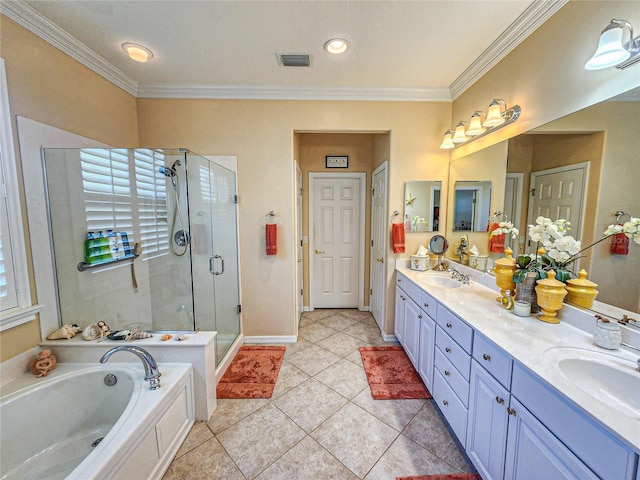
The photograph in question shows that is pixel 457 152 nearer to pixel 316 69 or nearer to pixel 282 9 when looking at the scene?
pixel 316 69

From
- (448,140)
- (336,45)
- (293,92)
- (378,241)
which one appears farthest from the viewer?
(378,241)

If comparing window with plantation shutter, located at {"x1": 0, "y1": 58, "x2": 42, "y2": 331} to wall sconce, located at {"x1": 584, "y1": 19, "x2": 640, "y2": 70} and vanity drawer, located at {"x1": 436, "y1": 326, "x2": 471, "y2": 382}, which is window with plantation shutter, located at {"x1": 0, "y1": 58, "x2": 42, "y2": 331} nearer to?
vanity drawer, located at {"x1": 436, "y1": 326, "x2": 471, "y2": 382}

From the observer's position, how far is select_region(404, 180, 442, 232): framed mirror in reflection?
263cm

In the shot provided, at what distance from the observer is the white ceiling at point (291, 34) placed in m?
1.51

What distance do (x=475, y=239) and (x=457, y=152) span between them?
0.93m

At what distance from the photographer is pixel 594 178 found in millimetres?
1242

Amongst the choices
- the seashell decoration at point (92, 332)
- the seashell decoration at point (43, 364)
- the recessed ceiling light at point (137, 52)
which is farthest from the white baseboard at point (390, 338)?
the recessed ceiling light at point (137, 52)

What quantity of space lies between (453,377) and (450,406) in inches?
8.4

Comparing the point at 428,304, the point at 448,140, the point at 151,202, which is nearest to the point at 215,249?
the point at 151,202

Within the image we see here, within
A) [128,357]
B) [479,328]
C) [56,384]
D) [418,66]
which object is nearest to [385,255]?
[479,328]

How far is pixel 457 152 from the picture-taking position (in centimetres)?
250

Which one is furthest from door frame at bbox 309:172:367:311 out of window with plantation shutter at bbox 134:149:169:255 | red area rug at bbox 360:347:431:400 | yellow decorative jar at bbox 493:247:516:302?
yellow decorative jar at bbox 493:247:516:302

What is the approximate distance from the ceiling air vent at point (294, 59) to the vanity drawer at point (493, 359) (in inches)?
93.1

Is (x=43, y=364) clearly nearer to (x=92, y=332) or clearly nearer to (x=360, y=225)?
(x=92, y=332)
